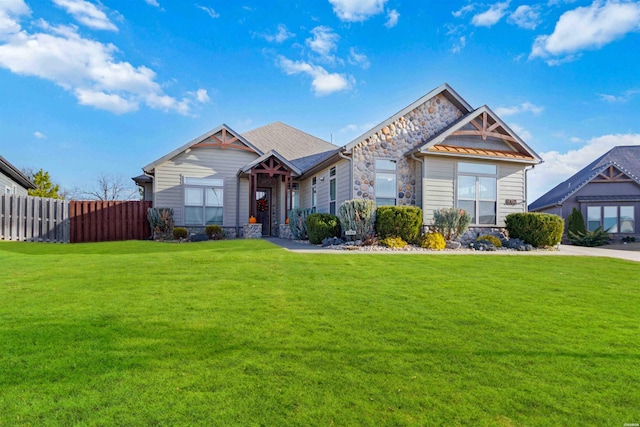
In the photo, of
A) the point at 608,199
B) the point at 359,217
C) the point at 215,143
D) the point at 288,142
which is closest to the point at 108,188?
the point at 288,142

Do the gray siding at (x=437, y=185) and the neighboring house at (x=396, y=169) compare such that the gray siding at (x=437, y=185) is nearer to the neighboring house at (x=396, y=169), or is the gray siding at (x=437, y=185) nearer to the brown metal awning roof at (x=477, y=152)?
the neighboring house at (x=396, y=169)

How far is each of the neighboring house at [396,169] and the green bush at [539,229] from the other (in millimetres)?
1258

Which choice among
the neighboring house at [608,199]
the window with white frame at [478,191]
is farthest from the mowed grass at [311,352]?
the neighboring house at [608,199]

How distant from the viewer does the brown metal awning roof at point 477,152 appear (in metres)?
13.5

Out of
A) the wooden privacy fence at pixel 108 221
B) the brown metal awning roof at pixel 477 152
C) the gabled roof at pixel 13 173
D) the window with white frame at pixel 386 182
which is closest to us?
the brown metal awning roof at pixel 477 152

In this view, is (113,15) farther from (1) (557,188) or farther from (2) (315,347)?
(1) (557,188)

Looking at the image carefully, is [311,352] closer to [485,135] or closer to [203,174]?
[485,135]

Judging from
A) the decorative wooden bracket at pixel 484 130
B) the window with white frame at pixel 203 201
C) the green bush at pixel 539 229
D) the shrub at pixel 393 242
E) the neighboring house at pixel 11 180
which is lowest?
the shrub at pixel 393 242

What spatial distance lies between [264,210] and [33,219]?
10027 millimetres

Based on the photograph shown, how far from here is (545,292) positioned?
5684mm

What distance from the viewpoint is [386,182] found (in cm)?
1390

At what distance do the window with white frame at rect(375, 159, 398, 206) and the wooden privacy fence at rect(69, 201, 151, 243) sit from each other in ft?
35.8

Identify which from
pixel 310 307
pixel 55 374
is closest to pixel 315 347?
pixel 310 307

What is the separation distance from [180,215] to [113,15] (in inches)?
336
